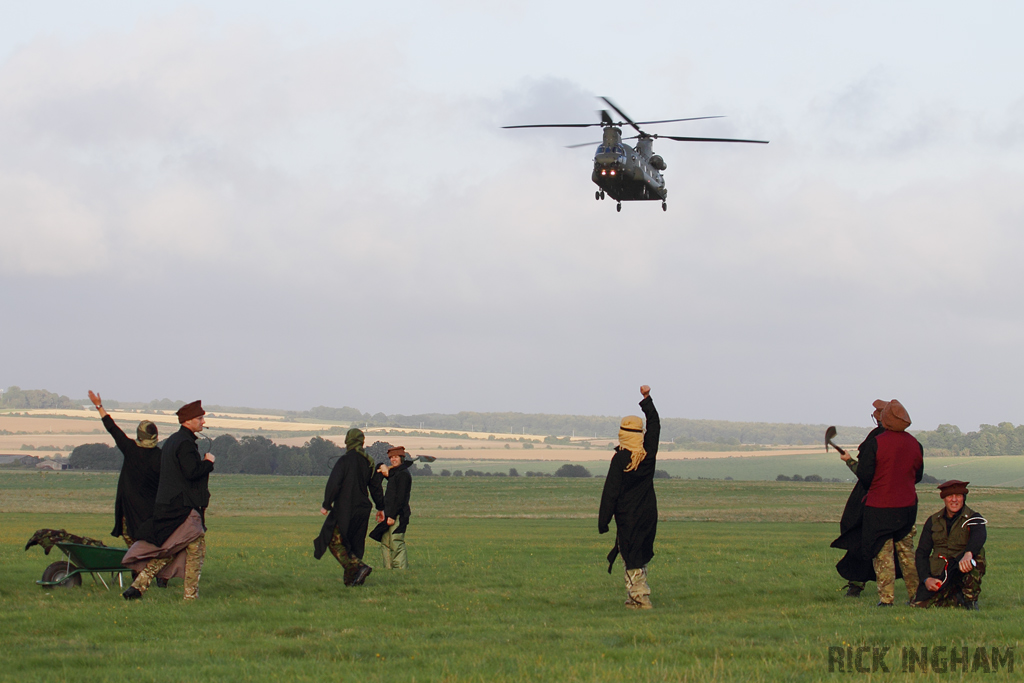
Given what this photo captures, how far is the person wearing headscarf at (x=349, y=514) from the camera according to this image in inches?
551

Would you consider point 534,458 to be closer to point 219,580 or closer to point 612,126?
point 612,126

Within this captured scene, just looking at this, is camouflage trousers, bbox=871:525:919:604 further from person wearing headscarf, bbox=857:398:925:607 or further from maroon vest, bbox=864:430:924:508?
maroon vest, bbox=864:430:924:508

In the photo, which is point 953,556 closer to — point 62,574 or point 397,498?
point 397,498

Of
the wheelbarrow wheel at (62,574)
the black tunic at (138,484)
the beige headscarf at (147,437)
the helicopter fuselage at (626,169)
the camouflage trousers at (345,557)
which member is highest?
the helicopter fuselage at (626,169)

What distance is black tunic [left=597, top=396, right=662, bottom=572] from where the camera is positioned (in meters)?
11.8

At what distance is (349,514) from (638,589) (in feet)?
14.2

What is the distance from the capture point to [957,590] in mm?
11320

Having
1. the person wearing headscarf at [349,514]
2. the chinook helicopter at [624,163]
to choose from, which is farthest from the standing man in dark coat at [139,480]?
the chinook helicopter at [624,163]

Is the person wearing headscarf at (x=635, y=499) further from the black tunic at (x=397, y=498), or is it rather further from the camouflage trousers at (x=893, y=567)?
the black tunic at (x=397, y=498)

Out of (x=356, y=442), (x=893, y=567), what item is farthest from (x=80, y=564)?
(x=893, y=567)

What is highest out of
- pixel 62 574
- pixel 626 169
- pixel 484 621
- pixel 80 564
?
pixel 626 169

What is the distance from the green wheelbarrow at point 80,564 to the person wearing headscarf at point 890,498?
8.91m

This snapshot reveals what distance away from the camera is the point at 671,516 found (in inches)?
1735

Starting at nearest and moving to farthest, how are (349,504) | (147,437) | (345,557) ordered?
(147,437) < (345,557) < (349,504)
